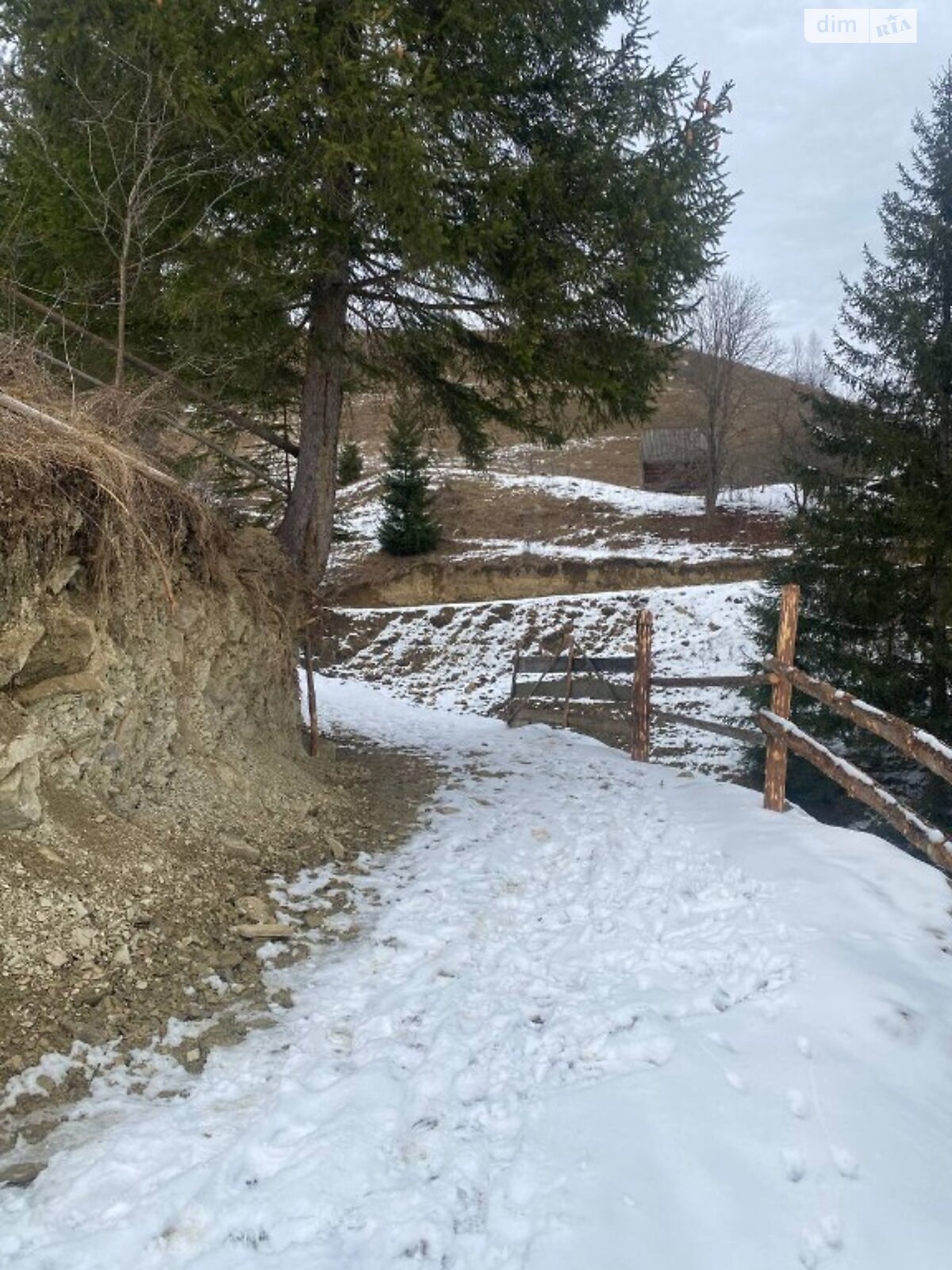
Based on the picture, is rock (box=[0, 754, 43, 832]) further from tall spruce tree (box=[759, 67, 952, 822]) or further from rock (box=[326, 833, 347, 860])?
tall spruce tree (box=[759, 67, 952, 822])

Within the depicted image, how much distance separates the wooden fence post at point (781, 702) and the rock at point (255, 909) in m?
4.03

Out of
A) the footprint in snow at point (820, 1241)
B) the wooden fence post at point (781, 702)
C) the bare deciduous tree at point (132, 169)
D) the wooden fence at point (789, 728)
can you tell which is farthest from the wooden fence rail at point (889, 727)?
the bare deciduous tree at point (132, 169)

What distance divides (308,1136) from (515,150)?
324 inches

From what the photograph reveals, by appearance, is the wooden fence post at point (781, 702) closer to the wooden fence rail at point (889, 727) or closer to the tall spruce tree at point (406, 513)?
the wooden fence rail at point (889, 727)

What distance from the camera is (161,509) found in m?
5.58

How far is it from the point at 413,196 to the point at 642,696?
5.79 m

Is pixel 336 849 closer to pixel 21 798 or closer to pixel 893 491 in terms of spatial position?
pixel 21 798

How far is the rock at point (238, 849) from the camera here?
17.5 feet

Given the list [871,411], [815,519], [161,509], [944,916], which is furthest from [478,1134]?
[871,411]

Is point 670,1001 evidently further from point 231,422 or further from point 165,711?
point 231,422

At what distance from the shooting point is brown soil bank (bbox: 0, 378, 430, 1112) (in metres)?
3.88

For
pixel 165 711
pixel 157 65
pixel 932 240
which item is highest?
pixel 932 240

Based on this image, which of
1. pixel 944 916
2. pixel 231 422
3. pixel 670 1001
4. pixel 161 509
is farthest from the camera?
pixel 231 422

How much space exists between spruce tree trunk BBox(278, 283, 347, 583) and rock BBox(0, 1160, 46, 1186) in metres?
5.66
